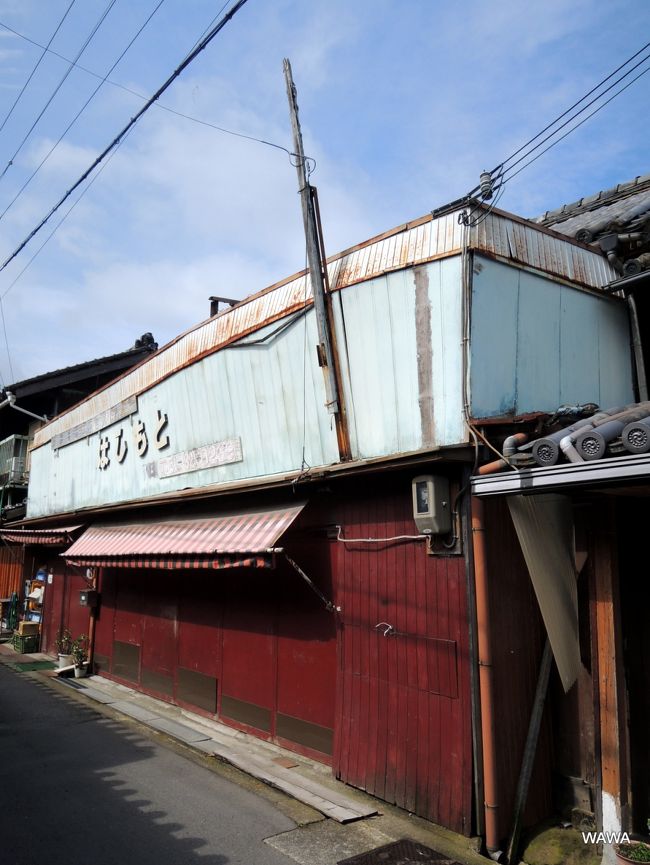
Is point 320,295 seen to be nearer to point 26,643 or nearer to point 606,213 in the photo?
point 606,213

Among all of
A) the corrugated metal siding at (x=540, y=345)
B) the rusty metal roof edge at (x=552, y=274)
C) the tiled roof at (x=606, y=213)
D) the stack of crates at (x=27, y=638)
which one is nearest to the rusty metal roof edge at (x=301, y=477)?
the corrugated metal siding at (x=540, y=345)

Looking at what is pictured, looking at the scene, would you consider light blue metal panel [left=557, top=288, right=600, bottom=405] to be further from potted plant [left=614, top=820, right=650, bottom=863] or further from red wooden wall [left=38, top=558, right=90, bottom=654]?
red wooden wall [left=38, top=558, right=90, bottom=654]

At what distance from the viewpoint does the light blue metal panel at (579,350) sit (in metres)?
7.97

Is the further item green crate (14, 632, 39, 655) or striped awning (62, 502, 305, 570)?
green crate (14, 632, 39, 655)

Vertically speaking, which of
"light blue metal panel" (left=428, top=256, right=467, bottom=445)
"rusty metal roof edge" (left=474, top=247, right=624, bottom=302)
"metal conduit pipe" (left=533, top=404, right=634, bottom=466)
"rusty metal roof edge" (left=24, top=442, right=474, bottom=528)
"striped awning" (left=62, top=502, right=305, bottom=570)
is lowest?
"striped awning" (left=62, top=502, right=305, bottom=570)

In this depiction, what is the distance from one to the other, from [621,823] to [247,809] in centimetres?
388

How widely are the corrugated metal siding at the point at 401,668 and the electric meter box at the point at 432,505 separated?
15.8 inches

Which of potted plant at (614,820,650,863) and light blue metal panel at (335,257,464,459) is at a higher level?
light blue metal panel at (335,257,464,459)

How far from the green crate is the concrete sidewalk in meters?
7.81

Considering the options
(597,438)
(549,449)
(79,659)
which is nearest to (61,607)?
(79,659)

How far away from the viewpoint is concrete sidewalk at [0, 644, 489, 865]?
20.5ft

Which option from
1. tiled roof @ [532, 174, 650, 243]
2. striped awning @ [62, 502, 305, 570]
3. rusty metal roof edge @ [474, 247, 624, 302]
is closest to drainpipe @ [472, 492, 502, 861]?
striped awning @ [62, 502, 305, 570]

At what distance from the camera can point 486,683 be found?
251 inches

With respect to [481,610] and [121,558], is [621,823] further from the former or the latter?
[121,558]
